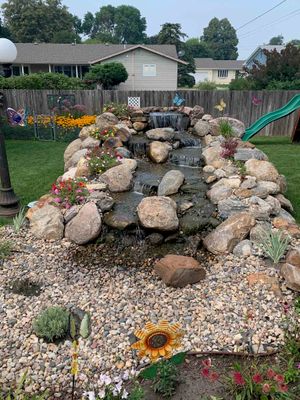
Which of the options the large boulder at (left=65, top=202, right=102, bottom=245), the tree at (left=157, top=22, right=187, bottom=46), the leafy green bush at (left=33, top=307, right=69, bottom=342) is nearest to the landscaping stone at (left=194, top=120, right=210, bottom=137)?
the large boulder at (left=65, top=202, right=102, bottom=245)

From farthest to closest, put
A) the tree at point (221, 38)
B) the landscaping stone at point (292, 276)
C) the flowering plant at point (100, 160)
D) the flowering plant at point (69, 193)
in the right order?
the tree at point (221, 38) < the flowering plant at point (100, 160) < the flowering plant at point (69, 193) < the landscaping stone at point (292, 276)

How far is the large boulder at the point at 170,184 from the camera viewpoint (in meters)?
5.38

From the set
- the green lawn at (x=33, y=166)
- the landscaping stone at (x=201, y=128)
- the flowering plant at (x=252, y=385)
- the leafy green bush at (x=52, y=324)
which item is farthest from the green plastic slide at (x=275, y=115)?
the flowering plant at (x=252, y=385)

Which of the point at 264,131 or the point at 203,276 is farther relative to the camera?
the point at 264,131

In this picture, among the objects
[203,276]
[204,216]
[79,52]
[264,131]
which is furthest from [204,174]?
[79,52]

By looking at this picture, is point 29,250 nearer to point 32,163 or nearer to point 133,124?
point 32,163

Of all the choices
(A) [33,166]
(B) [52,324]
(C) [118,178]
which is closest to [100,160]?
(C) [118,178]

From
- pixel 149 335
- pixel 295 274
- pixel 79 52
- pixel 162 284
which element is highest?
pixel 79 52

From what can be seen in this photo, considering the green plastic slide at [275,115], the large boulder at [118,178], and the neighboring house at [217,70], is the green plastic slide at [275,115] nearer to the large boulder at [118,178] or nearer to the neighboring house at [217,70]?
the large boulder at [118,178]

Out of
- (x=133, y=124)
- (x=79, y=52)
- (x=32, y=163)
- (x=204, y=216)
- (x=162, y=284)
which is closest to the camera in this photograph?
(x=162, y=284)

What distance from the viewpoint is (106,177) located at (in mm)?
5605

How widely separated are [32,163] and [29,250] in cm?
442

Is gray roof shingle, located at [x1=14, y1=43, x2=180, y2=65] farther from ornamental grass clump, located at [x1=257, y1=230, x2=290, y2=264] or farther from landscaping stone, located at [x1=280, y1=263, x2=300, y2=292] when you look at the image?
landscaping stone, located at [x1=280, y1=263, x2=300, y2=292]

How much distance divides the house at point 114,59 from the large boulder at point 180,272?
2113 cm
